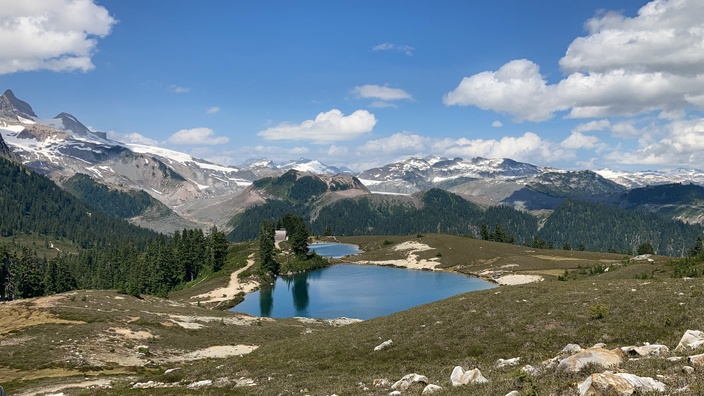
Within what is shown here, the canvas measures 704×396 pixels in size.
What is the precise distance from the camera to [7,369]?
141 feet

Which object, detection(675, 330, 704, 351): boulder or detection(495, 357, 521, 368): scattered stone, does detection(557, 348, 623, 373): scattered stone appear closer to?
detection(675, 330, 704, 351): boulder

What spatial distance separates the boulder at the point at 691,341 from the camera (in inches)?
826

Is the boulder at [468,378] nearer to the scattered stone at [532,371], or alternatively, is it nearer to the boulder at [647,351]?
the scattered stone at [532,371]

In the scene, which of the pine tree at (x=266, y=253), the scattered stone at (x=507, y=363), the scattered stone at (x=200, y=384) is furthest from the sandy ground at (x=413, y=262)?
the scattered stone at (x=507, y=363)

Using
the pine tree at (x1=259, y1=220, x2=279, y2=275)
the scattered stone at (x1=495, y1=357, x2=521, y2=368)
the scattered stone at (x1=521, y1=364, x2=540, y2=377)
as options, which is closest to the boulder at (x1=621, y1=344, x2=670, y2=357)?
the scattered stone at (x1=521, y1=364, x2=540, y2=377)

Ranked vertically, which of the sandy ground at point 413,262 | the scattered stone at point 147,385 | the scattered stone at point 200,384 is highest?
the scattered stone at point 200,384

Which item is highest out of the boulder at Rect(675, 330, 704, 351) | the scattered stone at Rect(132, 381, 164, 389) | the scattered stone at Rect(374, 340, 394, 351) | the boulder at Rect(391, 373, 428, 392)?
the boulder at Rect(675, 330, 704, 351)

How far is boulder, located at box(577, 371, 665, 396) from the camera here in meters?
13.4

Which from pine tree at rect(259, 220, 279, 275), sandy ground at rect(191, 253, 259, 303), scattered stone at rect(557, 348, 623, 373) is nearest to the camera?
scattered stone at rect(557, 348, 623, 373)

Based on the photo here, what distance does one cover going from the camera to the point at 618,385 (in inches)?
533

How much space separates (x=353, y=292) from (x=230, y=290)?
38.3 metres

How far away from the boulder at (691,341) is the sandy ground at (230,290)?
115054 mm

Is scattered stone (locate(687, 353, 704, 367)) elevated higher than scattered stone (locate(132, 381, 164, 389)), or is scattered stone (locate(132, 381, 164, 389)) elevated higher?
scattered stone (locate(687, 353, 704, 367))

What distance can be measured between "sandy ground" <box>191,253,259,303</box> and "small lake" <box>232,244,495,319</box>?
11.8 feet
